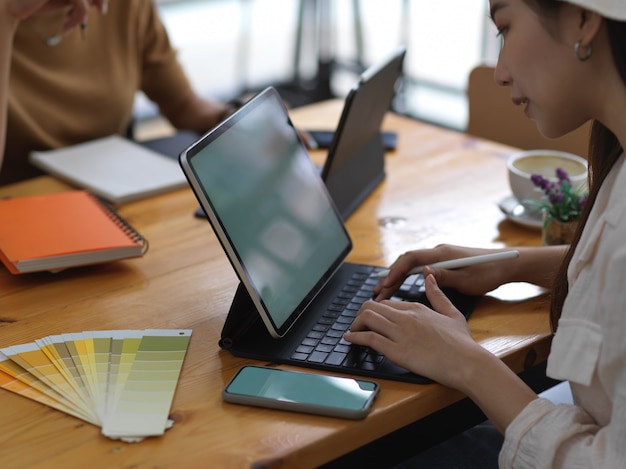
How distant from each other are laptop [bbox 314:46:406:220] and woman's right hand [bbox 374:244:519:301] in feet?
0.97

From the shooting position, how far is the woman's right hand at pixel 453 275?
1.17 metres

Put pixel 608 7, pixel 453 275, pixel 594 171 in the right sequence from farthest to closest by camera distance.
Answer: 1. pixel 453 275
2. pixel 594 171
3. pixel 608 7

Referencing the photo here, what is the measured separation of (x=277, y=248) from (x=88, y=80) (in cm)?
111

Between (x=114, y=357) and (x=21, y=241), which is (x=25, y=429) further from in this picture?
(x=21, y=241)

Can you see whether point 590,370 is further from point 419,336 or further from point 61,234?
point 61,234

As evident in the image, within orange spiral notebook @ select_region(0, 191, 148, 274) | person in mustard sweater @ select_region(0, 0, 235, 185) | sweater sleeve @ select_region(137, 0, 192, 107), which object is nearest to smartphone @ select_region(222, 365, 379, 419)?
orange spiral notebook @ select_region(0, 191, 148, 274)

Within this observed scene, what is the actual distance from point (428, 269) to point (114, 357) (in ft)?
1.48

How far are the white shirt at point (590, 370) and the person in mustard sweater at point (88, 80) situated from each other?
1.21 metres

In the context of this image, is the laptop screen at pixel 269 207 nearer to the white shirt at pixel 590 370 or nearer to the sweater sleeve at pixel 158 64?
the white shirt at pixel 590 370

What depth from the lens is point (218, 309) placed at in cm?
117

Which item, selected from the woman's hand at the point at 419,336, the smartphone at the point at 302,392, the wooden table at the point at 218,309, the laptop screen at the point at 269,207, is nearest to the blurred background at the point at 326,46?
the wooden table at the point at 218,309

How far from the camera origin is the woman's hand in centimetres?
96

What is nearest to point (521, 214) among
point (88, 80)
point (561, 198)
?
point (561, 198)

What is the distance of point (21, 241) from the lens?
1.31 meters
